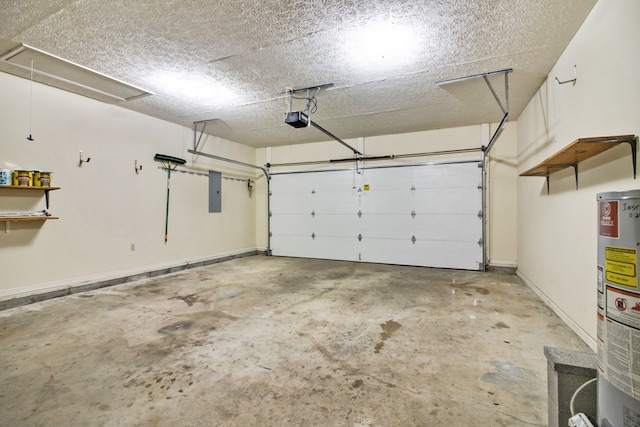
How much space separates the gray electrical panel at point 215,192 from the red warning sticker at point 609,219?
6105mm

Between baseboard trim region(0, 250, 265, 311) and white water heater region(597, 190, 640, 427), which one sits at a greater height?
white water heater region(597, 190, 640, 427)

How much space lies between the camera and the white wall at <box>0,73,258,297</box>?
3439mm

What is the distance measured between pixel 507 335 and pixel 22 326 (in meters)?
4.62

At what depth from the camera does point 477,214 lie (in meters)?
5.39

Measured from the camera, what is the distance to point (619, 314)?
1021 millimetres

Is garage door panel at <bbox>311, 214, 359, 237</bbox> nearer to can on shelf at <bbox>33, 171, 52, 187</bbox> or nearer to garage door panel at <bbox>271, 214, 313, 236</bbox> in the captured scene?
garage door panel at <bbox>271, 214, 313, 236</bbox>

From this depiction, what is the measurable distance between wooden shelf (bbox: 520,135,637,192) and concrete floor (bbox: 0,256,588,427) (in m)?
1.56

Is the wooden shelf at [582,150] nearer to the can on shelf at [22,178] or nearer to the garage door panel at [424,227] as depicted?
the garage door panel at [424,227]

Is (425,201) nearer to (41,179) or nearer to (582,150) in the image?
(582,150)

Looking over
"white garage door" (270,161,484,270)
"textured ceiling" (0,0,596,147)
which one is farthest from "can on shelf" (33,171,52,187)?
"white garage door" (270,161,484,270)

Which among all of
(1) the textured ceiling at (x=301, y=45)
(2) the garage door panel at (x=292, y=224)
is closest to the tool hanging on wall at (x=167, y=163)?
(1) the textured ceiling at (x=301, y=45)

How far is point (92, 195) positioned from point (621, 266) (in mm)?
5444

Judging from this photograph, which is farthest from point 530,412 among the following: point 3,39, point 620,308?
point 3,39

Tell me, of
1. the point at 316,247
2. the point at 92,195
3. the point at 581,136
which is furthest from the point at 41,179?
the point at 581,136
